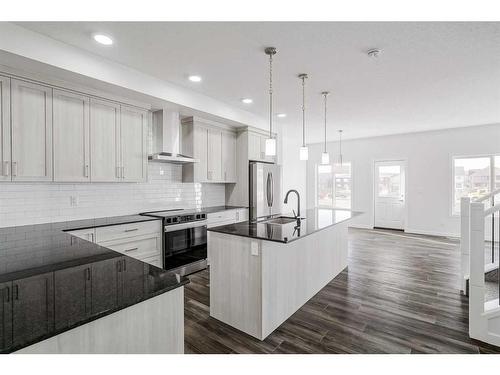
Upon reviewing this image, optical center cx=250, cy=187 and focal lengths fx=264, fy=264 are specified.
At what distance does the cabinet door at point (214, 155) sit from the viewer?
15.1 feet

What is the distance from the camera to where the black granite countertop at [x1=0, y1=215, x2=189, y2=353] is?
884 millimetres

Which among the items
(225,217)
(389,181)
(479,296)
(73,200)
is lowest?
(479,296)

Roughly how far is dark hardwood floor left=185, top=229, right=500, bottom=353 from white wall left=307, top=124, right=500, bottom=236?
9.02ft

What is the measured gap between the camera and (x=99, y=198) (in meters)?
3.49

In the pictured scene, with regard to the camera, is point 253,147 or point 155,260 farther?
point 253,147

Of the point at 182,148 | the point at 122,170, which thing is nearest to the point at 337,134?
the point at 182,148

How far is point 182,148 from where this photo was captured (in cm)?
444

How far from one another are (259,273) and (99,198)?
247 cm

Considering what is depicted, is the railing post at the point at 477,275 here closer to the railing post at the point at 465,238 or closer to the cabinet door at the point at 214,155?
the railing post at the point at 465,238

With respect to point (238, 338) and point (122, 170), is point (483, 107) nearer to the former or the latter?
point (238, 338)

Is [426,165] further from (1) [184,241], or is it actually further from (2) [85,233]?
(2) [85,233]

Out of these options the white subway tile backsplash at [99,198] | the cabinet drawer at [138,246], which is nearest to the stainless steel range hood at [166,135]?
the white subway tile backsplash at [99,198]

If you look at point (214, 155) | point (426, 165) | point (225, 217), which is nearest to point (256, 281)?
point (225, 217)

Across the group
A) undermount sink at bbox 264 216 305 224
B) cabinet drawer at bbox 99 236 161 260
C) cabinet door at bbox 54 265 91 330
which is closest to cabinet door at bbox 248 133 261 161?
undermount sink at bbox 264 216 305 224
